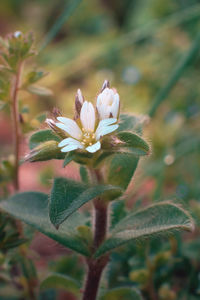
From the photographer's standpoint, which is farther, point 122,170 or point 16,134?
point 16,134

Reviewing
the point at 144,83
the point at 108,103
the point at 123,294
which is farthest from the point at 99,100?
the point at 144,83

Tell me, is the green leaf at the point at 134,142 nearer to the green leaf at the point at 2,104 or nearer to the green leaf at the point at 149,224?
the green leaf at the point at 149,224

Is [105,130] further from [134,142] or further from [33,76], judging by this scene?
[33,76]

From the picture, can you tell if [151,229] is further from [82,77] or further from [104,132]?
[82,77]

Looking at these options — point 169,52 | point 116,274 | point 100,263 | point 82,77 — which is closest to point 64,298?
point 116,274

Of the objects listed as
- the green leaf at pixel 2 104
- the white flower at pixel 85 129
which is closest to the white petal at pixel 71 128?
the white flower at pixel 85 129

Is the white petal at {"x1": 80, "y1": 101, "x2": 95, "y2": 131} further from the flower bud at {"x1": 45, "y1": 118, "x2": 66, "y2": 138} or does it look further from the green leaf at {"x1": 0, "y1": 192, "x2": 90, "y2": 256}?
the green leaf at {"x1": 0, "y1": 192, "x2": 90, "y2": 256}

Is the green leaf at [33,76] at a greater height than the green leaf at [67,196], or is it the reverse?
the green leaf at [33,76]
